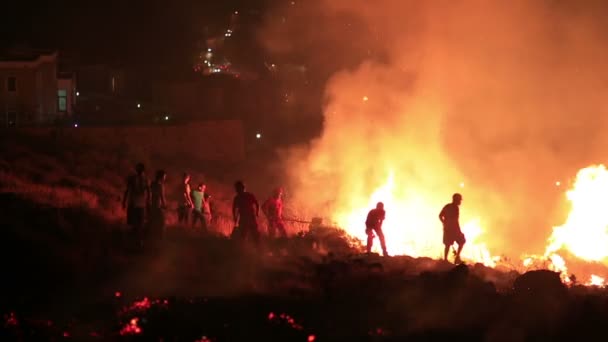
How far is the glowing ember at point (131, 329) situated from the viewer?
36.3ft

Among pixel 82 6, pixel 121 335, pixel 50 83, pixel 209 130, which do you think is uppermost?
pixel 82 6

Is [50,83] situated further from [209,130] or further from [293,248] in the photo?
[293,248]

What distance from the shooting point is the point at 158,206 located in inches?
593

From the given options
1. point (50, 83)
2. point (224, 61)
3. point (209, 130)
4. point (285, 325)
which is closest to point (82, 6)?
point (224, 61)

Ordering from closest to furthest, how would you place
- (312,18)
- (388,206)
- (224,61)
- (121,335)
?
(121,335)
(388,206)
(312,18)
(224,61)

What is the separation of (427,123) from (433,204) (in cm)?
542

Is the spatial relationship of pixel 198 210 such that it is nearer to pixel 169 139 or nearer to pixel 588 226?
pixel 169 139

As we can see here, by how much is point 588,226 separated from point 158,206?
1875cm

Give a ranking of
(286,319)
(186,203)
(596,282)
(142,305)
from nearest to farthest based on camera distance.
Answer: (142,305)
(286,319)
(186,203)
(596,282)

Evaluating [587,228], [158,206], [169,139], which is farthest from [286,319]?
[169,139]

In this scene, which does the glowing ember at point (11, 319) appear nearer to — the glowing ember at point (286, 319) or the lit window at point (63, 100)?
the glowing ember at point (286, 319)

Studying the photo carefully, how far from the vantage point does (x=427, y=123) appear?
35.5 m

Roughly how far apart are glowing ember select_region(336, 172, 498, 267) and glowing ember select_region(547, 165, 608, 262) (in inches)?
120

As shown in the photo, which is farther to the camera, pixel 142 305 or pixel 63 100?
pixel 63 100
